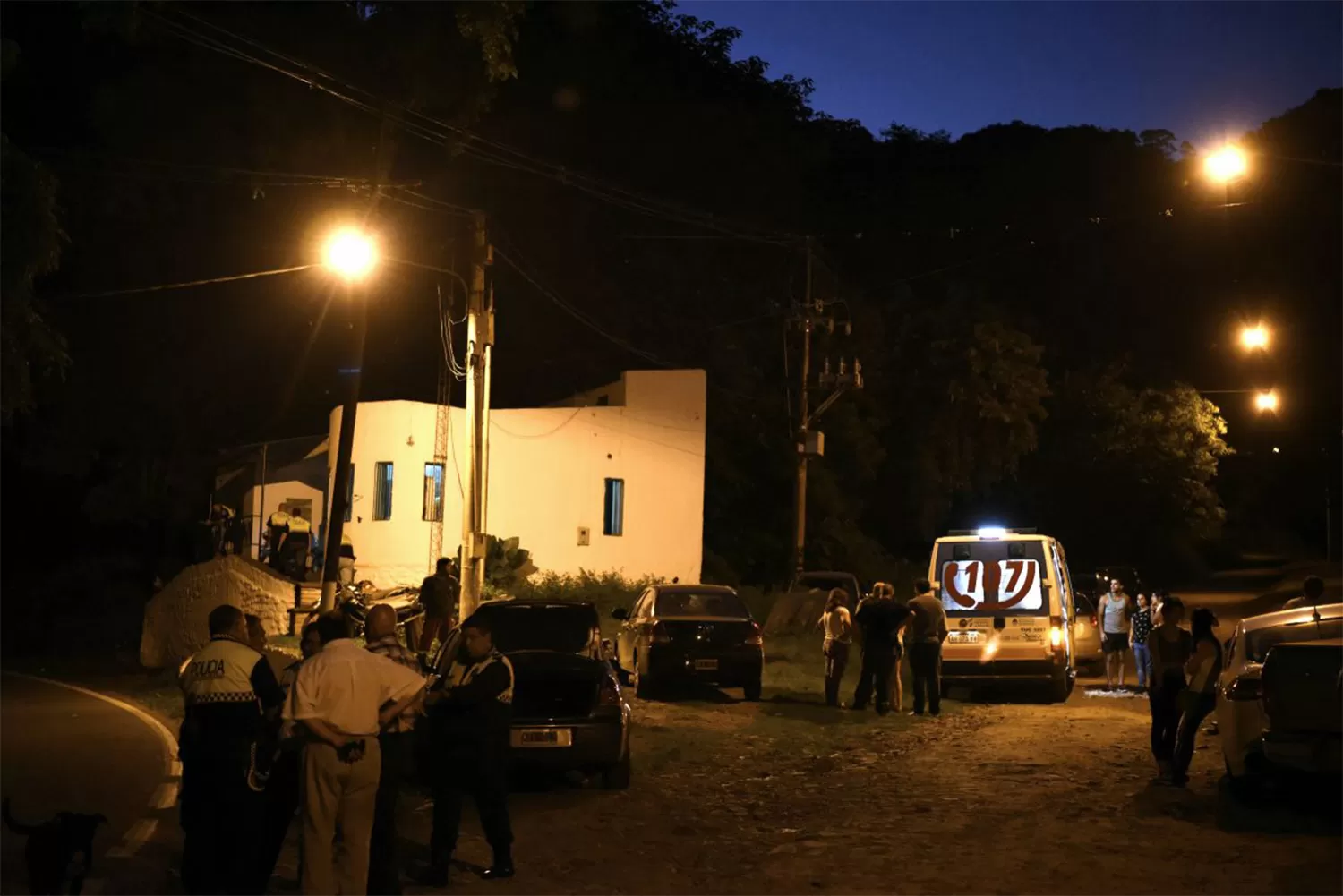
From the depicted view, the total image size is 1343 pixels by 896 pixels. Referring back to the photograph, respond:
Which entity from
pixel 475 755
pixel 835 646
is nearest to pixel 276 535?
pixel 835 646

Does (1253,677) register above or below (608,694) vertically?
above

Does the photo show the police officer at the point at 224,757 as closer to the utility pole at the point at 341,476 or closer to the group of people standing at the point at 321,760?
the group of people standing at the point at 321,760

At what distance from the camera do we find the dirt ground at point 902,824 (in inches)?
348

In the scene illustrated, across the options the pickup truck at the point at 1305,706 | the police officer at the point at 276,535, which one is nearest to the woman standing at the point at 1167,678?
the pickup truck at the point at 1305,706

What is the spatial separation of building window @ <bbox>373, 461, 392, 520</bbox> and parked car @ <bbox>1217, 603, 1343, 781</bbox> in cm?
2271

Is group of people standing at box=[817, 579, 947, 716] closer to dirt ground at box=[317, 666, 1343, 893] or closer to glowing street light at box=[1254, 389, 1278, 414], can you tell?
dirt ground at box=[317, 666, 1343, 893]

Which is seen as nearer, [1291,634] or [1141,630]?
[1291,634]

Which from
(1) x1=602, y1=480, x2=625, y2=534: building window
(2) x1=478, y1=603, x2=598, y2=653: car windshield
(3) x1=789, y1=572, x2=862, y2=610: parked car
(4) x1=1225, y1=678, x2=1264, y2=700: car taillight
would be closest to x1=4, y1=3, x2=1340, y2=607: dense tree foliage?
(1) x1=602, y1=480, x2=625, y2=534: building window

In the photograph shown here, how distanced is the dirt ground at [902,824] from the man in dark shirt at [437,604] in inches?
227

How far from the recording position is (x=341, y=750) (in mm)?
7422

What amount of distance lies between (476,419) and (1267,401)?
3493 centimetres

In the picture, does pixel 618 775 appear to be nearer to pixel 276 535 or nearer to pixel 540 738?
pixel 540 738

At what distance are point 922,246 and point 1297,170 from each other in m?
14.3

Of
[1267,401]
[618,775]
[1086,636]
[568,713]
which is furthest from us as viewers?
[1267,401]
